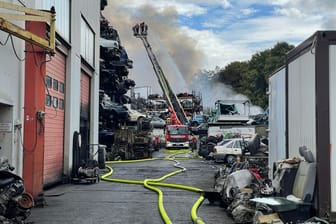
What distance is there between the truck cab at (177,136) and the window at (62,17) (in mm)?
26886

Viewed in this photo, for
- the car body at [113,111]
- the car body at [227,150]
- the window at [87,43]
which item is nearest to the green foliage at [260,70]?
the car body at [113,111]

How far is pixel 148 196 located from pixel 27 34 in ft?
18.6

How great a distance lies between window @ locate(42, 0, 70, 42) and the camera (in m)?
15.8

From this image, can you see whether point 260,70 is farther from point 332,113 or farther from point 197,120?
point 332,113

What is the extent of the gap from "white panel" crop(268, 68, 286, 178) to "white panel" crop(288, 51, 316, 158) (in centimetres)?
77

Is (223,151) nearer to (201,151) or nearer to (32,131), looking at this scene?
(201,151)

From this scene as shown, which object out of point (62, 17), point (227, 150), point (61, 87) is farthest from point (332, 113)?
point (227, 150)

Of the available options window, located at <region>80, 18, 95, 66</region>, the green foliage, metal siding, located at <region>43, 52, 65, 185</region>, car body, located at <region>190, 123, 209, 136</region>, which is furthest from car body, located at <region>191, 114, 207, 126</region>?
metal siding, located at <region>43, 52, 65, 185</region>

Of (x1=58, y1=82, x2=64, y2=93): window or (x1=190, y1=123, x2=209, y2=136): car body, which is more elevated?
(x1=58, y1=82, x2=64, y2=93): window

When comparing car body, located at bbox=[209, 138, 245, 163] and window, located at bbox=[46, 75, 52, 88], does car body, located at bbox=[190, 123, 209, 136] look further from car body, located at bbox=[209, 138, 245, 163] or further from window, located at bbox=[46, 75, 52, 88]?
window, located at bbox=[46, 75, 52, 88]

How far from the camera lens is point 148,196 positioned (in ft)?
44.9

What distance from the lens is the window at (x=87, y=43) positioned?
2070 cm

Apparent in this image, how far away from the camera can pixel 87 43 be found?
21875 millimetres

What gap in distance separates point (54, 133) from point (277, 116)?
315 inches
